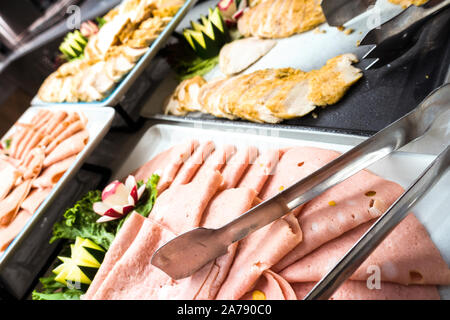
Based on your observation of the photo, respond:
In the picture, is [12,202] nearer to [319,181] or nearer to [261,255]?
[261,255]

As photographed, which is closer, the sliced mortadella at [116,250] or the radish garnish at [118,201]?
the sliced mortadella at [116,250]

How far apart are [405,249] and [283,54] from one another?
1.80 m

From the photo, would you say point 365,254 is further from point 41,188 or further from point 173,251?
point 41,188

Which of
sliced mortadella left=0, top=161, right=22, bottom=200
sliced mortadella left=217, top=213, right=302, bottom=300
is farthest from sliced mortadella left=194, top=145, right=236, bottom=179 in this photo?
sliced mortadella left=0, top=161, right=22, bottom=200

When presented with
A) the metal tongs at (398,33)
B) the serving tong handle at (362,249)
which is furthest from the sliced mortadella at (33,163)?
the metal tongs at (398,33)

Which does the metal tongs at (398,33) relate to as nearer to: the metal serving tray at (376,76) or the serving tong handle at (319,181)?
the metal serving tray at (376,76)

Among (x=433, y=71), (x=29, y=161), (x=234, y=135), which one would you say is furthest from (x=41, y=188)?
(x=433, y=71)

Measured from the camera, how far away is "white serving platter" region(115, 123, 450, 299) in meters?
1.15

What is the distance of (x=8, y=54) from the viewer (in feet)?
18.2

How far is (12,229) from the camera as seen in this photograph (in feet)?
Result: 7.06

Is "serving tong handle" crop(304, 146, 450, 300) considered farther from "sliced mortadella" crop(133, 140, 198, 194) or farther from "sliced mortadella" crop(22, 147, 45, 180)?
"sliced mortadella" crop(22, 147, 45, 180)

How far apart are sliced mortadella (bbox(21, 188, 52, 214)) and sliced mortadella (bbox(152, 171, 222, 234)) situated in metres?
1.10

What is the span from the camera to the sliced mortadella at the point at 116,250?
60.2 inches

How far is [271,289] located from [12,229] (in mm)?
2072
